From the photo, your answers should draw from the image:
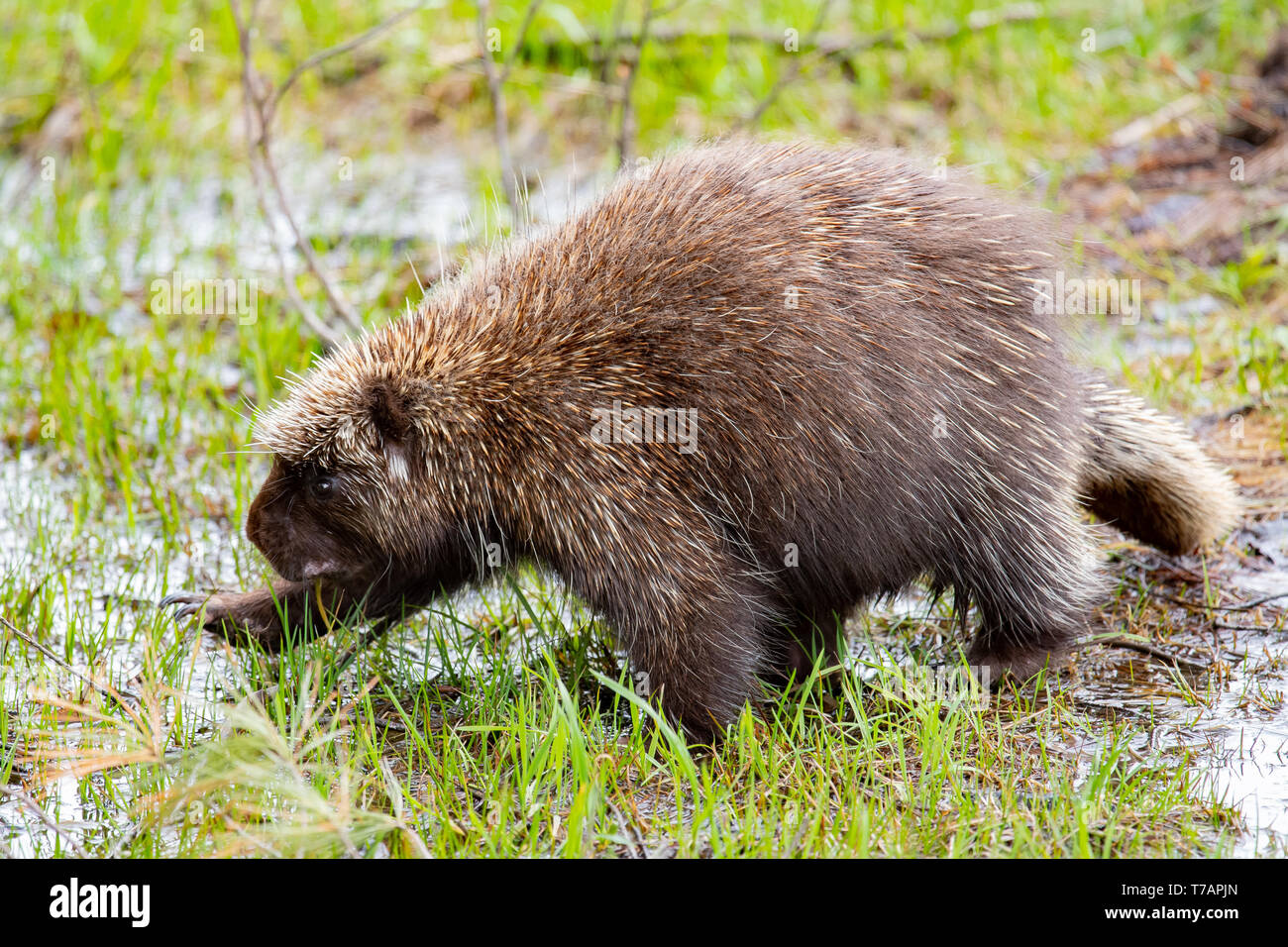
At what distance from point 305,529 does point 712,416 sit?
1411mm

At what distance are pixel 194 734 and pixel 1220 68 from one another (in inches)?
327

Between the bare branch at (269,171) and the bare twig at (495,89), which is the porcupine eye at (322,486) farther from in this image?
the bare branch at (269,171)

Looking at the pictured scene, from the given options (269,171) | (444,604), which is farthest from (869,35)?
(444,604)

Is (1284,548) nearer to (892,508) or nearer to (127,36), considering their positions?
(892,508)

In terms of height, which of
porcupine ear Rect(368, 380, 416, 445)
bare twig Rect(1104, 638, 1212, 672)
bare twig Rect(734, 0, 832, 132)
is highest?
bare twig Rect(734, 0, 832, 132)

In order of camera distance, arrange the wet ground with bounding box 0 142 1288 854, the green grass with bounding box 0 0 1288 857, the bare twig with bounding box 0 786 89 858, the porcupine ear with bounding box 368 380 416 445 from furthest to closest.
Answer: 1. the porcupine ear with bounding box 368 380 416 445
2. the wet ground with bounding box 0 142 1288 854
3. the green grass with bounding box 0 0 1288 857
4. the bare twig with bounding box 0 786 89 858

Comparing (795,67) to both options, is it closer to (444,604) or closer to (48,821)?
(444,604)

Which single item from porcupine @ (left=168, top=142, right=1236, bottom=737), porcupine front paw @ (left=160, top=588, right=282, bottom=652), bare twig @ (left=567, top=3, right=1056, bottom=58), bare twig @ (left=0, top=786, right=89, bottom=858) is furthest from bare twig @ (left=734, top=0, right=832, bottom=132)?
bare twig @ (left=0, top=786, right=89, bottom=858)

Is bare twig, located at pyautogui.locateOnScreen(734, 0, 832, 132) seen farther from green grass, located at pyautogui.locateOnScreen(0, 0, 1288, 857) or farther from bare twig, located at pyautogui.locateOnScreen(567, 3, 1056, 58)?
green grass, located at pyautogui.locateOnScreen(0, 0, 1288, 857)

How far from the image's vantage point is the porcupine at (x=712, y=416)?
4391 millimetres

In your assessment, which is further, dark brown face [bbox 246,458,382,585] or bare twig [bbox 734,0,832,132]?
bare twig [bbox 734,0,832,132]

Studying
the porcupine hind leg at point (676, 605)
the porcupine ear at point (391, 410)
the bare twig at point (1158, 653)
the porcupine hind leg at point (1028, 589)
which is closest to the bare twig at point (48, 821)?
the porcupine ear at point (391, 410)

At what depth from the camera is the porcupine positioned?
439 cm

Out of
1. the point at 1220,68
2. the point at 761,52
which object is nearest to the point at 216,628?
the point at 761,52
